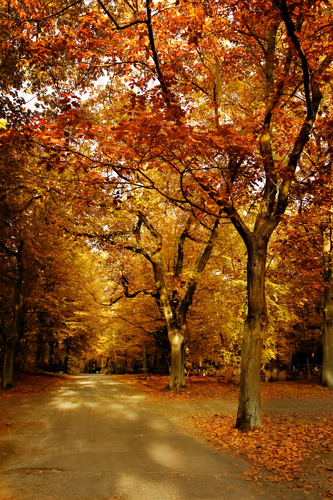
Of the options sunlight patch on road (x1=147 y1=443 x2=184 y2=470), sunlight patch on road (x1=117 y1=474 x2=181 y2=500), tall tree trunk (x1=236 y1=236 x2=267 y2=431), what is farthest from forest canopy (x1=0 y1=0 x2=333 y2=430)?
sunlight patch on road (x1=117 y1=474 x2=181 y2=500)

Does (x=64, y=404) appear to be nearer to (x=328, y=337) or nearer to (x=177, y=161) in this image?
(x=177, y=161)

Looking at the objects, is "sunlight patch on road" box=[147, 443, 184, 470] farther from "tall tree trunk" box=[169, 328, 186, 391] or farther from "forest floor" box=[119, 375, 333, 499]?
"tall tree trunk" box=[169, 328, 186, 391]

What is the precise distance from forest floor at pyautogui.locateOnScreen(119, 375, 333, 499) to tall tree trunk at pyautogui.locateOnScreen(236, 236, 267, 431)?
13.7 inches

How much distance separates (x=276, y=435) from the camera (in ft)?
21.3

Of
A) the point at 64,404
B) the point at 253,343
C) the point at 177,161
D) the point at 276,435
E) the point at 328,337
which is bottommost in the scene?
the point at 64,404

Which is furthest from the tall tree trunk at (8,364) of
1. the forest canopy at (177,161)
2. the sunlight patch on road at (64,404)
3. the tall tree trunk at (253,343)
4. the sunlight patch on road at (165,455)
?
the tall tree trunk at (253,343)

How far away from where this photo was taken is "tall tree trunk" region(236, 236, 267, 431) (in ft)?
22.4

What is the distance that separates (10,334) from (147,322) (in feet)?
24.9

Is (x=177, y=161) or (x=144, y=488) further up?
(x=177, y=161)

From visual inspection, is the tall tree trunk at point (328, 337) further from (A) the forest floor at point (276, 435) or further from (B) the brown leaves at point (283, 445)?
(B) the brown leaves at point (283, 445)

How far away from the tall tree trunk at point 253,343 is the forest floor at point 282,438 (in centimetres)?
35

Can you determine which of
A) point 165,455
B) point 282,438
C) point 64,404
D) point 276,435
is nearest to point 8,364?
point 64,404

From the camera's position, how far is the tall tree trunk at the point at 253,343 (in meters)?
6.82

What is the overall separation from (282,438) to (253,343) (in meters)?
1.80
